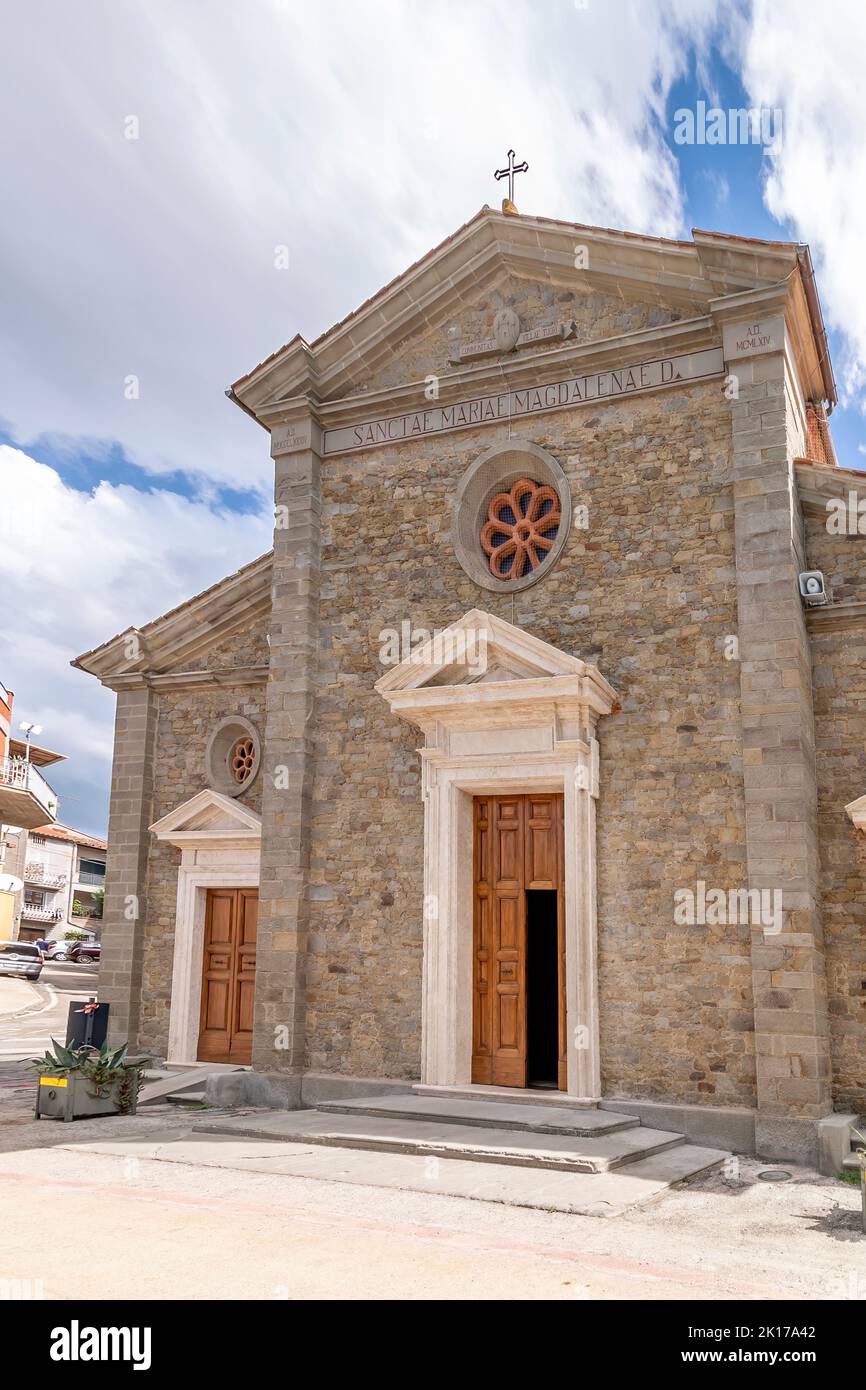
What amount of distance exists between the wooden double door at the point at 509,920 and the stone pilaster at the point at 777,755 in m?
2.11

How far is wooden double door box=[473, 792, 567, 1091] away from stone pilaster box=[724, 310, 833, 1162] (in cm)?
211

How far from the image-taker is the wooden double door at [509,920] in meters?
10.8

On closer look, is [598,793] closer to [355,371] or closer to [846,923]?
[846,923]

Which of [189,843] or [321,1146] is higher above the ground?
[189,843]

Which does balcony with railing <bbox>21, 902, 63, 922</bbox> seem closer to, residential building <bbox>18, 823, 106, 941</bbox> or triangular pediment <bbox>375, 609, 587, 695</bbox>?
residential building <bbox>18, 823, 106, 941</bbox>

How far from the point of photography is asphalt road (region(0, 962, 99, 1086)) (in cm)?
1761

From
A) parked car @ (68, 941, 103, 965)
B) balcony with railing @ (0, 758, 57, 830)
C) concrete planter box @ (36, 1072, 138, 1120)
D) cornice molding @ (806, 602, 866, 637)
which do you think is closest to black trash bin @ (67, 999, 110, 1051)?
concrete planter box @ (36, 1072, 138, 1120)

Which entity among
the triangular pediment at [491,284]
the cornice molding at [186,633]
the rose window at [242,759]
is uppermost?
the triangular pediment at [491,284]

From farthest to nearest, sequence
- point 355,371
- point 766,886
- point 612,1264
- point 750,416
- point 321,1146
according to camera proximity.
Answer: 1. point 355,371
2. point 750,416
3. point 766,886
4. point 321,1146
5. point 612,1264

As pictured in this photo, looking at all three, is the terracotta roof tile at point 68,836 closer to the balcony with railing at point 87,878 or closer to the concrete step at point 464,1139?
the balcony with railing at point 87,878

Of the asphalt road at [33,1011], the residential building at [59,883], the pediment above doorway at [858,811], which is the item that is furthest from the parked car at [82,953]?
the pediment above doorway at [858,811]
